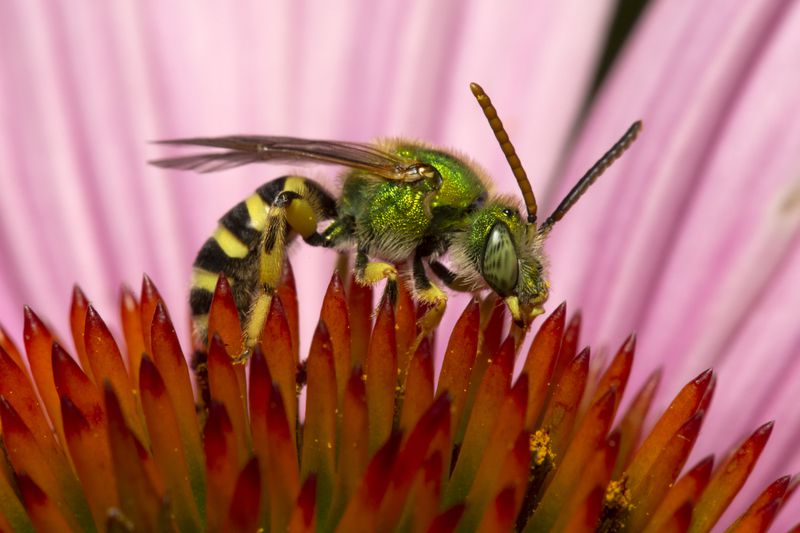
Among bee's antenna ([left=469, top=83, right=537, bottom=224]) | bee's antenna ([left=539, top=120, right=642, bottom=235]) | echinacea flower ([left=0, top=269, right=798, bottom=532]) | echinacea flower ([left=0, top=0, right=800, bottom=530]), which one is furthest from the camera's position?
echinacea flower ([left=0, top=0, right=800, bottom=530])

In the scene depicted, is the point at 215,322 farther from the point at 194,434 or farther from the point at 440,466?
the point at 440,466

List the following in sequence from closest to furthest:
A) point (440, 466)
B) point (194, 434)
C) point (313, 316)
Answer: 1. point (440, 466)
2. point (194, 434)
3. point (313, 316)

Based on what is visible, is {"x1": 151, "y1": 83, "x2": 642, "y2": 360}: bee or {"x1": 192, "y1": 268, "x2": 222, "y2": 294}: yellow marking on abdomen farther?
{"x1": 192, "y1": 268, "x2": 222, "y2": 294}: yellow marking on abdomen

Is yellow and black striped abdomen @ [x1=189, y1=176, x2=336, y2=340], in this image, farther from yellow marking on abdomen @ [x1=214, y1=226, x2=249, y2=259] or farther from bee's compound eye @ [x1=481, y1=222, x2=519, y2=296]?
bee's compound eye @ [x1=481, y1=222, x2=519, y2=296]


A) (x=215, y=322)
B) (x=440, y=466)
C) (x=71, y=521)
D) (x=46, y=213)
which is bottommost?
(x=71, y=521)

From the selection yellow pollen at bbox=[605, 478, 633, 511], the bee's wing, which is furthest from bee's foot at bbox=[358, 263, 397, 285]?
yellow pollen at bbox=[605, 478, 633, 511]

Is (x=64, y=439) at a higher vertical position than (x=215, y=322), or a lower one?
lower

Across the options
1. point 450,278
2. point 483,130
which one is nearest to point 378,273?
point 450,278

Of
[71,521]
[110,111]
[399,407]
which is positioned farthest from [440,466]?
[110,111]
